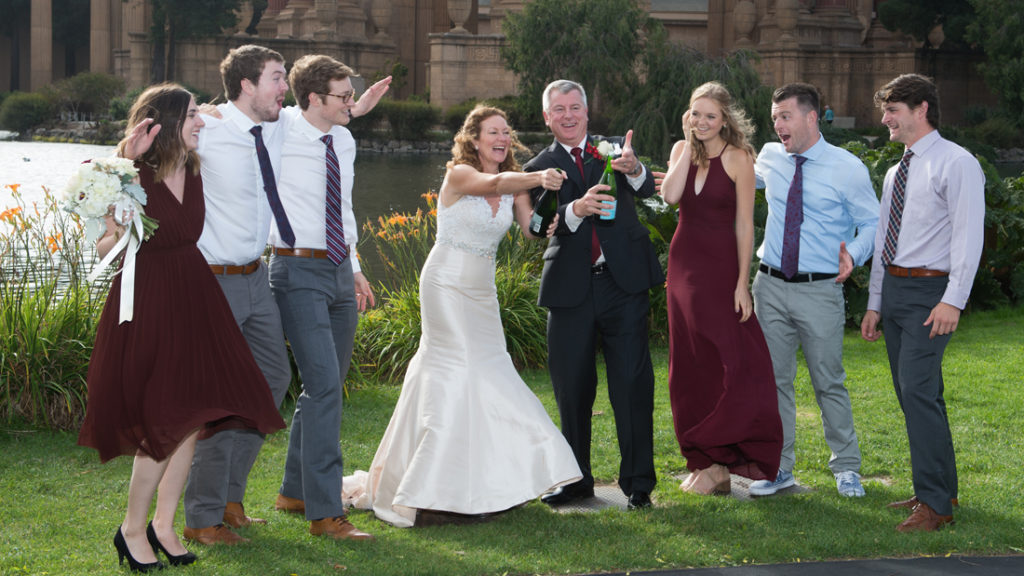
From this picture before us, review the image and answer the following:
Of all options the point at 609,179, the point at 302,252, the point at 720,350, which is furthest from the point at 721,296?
the point at 302,252

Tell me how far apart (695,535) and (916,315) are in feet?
4.99

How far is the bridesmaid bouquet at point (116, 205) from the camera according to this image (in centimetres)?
493

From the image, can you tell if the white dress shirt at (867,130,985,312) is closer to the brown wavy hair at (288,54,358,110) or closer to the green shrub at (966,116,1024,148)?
the brown wavy hair at (288,54,358,110)

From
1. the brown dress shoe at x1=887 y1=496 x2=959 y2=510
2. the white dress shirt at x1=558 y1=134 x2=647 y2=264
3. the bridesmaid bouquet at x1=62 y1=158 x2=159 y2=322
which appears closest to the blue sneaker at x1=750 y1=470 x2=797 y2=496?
the brown dress shoe at x1=887 y1=496 x2=959 y2=510

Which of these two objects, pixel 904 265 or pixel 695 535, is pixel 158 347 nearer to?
pixel 695 535

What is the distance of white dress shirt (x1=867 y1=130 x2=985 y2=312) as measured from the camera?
5.82 metres

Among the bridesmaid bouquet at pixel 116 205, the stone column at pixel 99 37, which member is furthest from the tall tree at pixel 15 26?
the bridesmaid bouquet at pixel 116 205

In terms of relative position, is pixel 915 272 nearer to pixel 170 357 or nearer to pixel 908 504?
pixel 908 504

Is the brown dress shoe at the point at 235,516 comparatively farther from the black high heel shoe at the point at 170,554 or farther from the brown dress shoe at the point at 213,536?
the black high heel shoe at the point at 170,554

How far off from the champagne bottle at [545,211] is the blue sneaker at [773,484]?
182cm

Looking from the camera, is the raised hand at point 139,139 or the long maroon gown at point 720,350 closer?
the raised hand at point 139,139

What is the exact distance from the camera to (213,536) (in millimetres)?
5680

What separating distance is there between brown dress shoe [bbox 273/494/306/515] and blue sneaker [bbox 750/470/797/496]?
2.42 metres

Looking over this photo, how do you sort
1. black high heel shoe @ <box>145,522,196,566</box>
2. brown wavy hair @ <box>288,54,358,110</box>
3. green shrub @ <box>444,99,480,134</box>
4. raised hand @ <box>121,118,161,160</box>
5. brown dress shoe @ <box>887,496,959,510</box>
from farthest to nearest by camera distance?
green shrub @ <box>444,99,480,134</box>
brown dress shoe @ <box>887,496,959,510</box>
brown wavy hair @ <box>288,54,358,110</box>
black high heel shoe @ <box>145,522,196,566</box>
raised hand @ <box>121,118,161,160</box>
